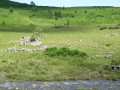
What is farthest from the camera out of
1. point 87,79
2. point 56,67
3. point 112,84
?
point 56,67

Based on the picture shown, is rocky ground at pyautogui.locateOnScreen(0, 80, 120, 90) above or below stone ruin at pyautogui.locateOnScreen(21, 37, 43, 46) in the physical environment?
below

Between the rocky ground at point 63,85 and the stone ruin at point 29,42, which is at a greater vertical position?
the stone ruin at point 29,42

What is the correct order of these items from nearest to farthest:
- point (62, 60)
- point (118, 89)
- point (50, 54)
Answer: point (118, 89)
point (62, 60)
point (50, 54)

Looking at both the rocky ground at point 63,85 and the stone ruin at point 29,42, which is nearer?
the rocky ground at point 63,85

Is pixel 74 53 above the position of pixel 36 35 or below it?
below

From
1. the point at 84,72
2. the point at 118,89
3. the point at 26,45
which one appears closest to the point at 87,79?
the point at 84,72

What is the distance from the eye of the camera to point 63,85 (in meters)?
18.0

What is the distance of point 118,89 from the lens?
17.2 metres

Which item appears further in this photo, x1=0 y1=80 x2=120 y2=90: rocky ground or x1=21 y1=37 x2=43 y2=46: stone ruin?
x1=21 y1=37 x2=43 y2=46: stone ruin

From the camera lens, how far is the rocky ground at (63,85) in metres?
17.2

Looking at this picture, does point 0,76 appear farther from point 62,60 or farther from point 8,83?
point 62,60

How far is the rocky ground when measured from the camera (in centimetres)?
1717

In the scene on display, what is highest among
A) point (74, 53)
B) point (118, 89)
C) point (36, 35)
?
point (36, 35)

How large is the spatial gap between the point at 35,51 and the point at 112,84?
18.4m
